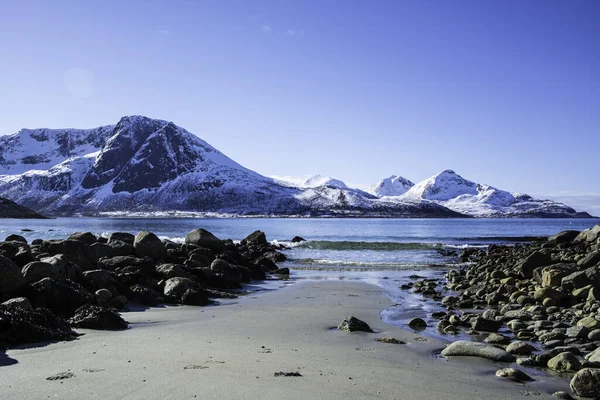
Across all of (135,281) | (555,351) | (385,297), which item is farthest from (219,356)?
(385,297)

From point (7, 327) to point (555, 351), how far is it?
9615 mm

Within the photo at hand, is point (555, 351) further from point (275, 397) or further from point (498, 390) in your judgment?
point (275, 397)

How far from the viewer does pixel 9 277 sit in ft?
37.0

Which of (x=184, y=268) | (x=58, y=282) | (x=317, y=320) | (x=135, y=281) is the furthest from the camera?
(x=184, y=268)

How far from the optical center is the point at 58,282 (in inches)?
480

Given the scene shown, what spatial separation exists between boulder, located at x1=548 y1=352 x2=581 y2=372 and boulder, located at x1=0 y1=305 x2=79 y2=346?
8.52 meters

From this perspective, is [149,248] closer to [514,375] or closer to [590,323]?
[590,323]

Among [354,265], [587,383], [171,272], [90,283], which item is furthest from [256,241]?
[587,383]

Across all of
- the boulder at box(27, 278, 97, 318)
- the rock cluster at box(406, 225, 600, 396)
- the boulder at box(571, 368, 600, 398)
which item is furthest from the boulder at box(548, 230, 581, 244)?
the boulder at box(27, 278, 97, 318)

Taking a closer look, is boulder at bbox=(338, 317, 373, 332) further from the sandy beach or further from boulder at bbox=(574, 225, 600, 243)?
boulder at bbox=(574, 225, 600, 243)

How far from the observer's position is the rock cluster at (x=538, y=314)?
28.4ft

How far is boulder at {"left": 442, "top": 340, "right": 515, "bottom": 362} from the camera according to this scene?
353 inches

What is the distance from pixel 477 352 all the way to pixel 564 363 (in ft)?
4.62

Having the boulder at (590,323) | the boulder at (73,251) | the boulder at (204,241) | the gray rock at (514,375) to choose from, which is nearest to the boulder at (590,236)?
the boulder at (204,241)
